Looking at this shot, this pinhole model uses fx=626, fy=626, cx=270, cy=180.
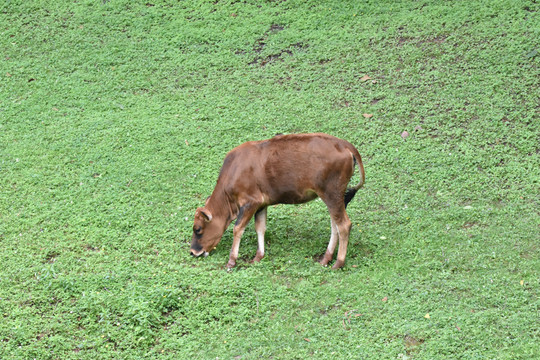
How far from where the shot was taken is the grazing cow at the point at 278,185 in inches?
308

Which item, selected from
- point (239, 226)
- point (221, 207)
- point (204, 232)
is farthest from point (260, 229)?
point (204, 232)

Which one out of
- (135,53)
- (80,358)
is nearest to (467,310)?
(80,358)

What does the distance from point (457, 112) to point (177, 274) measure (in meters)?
5.94

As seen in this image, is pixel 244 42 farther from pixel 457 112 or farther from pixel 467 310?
pixel 467 310

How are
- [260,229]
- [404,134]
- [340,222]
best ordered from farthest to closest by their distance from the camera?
[404,134]
[260,229]
[340,222]

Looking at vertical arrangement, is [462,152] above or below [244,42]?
below

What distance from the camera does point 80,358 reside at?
6781 millimetres

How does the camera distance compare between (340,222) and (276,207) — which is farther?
(276,207)

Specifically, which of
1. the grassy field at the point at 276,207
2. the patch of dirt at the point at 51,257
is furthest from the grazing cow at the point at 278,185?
the patch of dirt at the point at 51,257

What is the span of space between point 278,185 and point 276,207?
5.41 ft

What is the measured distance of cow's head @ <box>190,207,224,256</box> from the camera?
27.7ft

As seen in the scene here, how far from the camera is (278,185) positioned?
8.09 metres

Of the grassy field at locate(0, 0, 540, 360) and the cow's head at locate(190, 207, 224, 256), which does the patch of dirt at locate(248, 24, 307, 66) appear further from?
the cow's head at locate(190, 207, 224, 256)

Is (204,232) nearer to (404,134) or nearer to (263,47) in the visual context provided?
(404,134)
